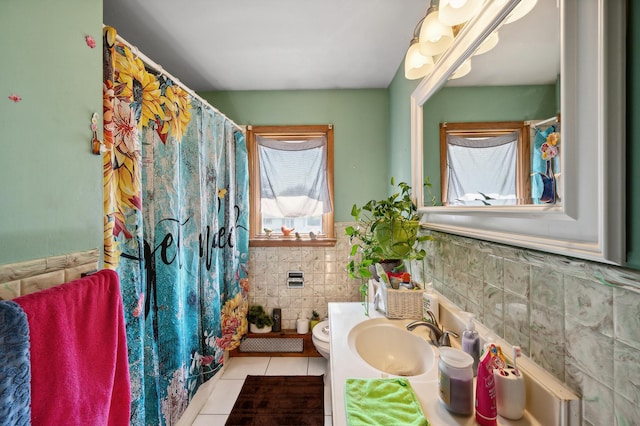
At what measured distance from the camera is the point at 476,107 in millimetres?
947

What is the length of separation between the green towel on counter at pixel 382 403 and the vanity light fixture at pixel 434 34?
130 centimetres

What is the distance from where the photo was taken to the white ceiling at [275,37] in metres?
1.44

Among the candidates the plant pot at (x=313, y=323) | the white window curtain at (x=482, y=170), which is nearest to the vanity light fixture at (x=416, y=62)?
the white window curtain at (x=482, y=170)

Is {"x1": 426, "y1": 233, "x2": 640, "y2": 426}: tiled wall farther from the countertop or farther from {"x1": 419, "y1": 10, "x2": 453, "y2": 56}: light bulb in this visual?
{"x1": 419, "y1": 10, "x2": 453, "y2": 56}: light bulb

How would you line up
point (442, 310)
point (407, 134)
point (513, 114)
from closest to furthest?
1. point (513, 114)
2. point (442, 310)
3. point (407, 134)

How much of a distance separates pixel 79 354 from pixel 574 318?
4.14 feet

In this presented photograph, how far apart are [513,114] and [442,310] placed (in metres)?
0.86

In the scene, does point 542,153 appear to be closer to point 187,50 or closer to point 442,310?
point 442,310

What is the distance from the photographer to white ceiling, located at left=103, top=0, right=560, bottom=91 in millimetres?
1438

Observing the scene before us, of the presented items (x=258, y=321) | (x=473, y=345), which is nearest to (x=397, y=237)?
(x=473, y=345)

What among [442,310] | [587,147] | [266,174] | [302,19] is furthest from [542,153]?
[266,174]

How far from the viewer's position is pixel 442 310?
47.6 inches

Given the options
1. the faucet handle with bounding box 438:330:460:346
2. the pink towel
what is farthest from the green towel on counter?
the pink towel

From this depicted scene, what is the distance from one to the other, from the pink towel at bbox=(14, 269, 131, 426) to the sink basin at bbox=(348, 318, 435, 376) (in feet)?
2.73
